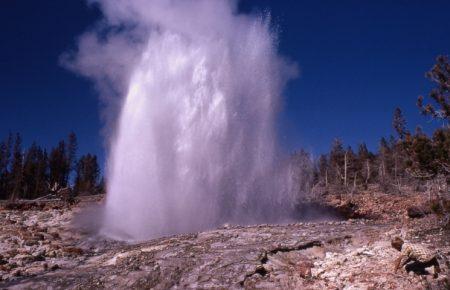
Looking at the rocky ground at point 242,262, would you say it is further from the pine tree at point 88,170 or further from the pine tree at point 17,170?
the pine tree at point 88,170

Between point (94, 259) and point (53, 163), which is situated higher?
point (53, 163)

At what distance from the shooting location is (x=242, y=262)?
10.3m

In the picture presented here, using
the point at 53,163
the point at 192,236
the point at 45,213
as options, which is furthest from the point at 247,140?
the point at 53,163

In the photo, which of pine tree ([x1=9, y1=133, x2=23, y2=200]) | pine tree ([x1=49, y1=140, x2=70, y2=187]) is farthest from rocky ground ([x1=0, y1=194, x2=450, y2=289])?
pine tree ([x1=49, y1=140, x2=70, y2=187])

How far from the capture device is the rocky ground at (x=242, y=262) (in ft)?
29.3

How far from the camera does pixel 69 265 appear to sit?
12.8 m

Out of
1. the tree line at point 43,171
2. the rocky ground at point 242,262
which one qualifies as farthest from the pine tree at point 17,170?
the rocky ground at point 242,262

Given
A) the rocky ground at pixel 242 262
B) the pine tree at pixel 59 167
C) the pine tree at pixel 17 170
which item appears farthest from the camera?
the pine tree at pixel 59 167

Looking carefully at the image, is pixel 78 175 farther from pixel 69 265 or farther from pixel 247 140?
pixel 69 265

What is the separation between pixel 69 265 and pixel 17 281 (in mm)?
1901

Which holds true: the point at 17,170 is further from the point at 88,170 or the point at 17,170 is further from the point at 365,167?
the point at 365,167

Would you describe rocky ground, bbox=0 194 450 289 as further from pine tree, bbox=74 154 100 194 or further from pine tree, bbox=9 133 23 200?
pine tree, bbox=74 154 100 194

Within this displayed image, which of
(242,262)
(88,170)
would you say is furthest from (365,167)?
(242,262)

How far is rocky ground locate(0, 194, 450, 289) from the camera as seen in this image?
893cm
